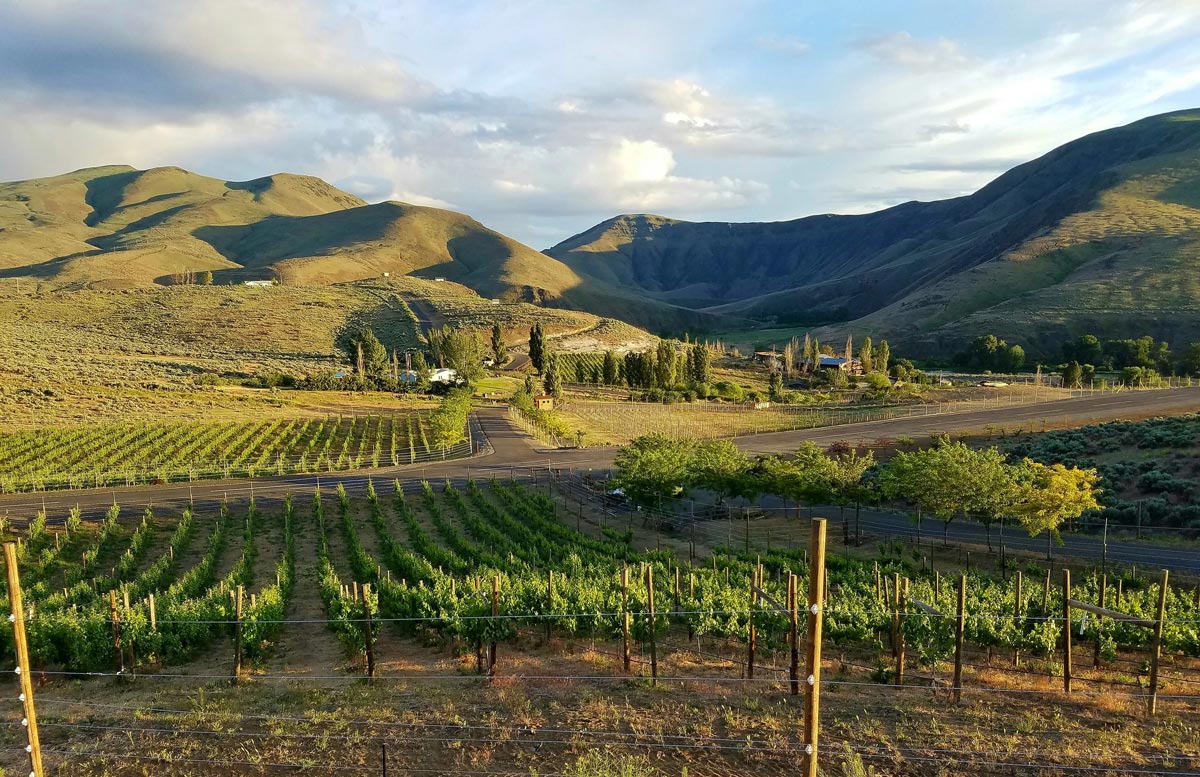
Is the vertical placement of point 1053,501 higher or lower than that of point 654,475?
higher

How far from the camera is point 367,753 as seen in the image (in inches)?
424

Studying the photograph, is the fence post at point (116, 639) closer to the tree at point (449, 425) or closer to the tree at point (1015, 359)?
the tree at point (449, 425)

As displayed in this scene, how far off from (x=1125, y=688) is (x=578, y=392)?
80646 mm

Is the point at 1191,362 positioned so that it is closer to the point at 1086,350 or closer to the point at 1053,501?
the point at 1086,350

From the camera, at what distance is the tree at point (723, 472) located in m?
30.3

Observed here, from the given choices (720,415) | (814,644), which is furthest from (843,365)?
(814,644)

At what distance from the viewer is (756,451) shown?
5138 cm

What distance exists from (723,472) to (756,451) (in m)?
21.4

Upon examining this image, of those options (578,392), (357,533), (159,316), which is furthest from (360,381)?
(159,316)

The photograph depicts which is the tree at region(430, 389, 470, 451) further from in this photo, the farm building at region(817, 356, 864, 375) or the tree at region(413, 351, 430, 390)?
the farm building at region(817, 356, 864, 375)

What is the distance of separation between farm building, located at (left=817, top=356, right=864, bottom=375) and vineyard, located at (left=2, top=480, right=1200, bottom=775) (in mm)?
93434

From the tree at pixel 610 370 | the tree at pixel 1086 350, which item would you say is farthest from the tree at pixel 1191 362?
the tree at pixel 610 370

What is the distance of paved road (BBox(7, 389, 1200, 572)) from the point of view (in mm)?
28422

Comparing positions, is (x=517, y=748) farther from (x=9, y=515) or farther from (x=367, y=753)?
(x=9, y=515)
